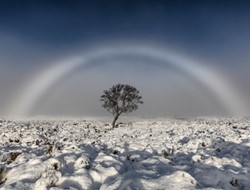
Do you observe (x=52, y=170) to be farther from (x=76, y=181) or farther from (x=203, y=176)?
(x=203, y=176)

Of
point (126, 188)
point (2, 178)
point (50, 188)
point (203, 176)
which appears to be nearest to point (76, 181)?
point (50, 188)

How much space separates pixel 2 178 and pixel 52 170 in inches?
51.3

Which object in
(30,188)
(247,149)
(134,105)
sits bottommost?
(30,188)

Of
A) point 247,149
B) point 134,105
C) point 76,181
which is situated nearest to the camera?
point 76,181

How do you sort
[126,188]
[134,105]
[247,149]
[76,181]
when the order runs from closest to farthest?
[126,188] < [76,181] < [247,149] < [134,105]

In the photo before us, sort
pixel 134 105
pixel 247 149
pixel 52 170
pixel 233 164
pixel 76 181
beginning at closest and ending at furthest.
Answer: pixel 76 181, pixel 52 170, pixel 233 164, pixel 247 149, pixel 134 105

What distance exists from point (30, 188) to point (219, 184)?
4.47 metres

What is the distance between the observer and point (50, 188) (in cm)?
→ 761

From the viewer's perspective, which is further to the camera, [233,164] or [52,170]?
[233,164]

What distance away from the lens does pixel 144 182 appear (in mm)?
7898

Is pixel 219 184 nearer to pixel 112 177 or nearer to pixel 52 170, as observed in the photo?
pixel 112 177

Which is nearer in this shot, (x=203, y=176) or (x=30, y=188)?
(x=30, y=188)

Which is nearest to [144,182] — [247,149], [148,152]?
[148,152]

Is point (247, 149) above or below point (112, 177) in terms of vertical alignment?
above
